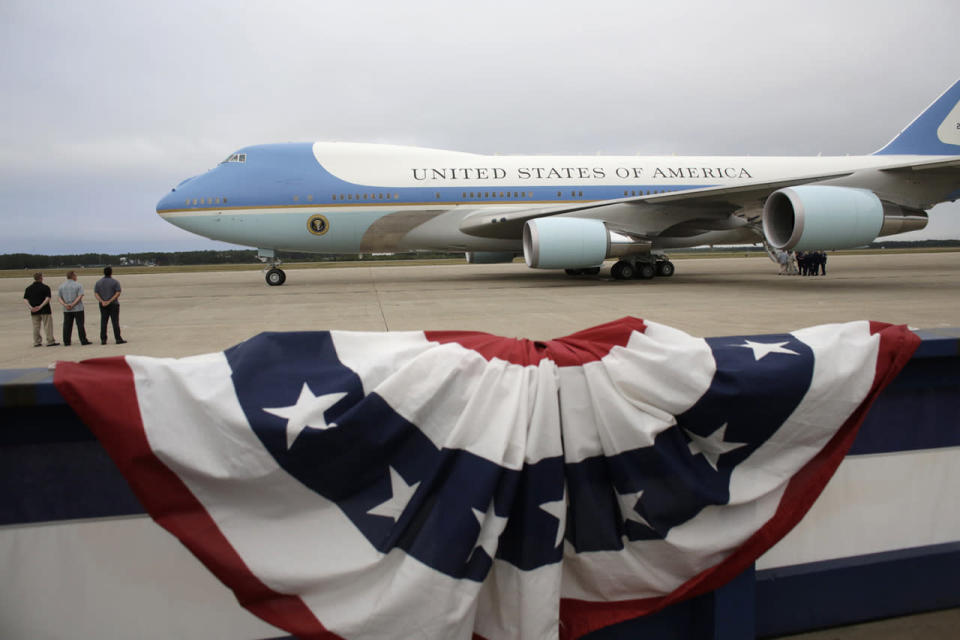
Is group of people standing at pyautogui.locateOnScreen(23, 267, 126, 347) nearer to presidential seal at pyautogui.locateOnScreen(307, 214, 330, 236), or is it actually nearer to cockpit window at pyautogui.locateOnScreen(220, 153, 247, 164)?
presidential seal at pyautogui.locateOnScreen(307, 214, 330, 236)

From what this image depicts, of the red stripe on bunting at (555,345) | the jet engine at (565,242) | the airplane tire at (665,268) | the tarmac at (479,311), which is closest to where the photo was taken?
the red stripe on bunting at (555,345)

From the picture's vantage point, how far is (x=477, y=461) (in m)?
1.35

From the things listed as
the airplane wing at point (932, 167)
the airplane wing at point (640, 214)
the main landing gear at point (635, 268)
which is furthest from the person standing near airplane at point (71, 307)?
the airplane wing at point (932, 167)

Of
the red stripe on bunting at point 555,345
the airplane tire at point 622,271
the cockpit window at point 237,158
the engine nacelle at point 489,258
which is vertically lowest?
the red stripe on bunting at point 555,345

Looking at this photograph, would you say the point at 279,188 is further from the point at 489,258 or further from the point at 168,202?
the point at 489,258

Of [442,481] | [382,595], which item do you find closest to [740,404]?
[442,481]

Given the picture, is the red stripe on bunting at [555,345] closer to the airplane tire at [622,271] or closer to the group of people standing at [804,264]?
the airplane tire at [622,271]

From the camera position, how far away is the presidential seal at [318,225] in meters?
12.6

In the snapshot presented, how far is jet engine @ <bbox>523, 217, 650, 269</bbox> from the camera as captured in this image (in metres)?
11.6

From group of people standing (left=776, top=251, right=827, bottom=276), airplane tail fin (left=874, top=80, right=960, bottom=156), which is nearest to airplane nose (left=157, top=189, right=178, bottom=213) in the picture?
group of people standing (left=776, top=251, right=827, bottom=276)

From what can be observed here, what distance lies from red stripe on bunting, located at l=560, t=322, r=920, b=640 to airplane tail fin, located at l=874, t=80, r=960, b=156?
17.1m

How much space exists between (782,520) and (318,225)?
12.3 metres

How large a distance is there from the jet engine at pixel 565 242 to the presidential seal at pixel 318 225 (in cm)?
464

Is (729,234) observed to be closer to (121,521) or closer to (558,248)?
(558,248)
